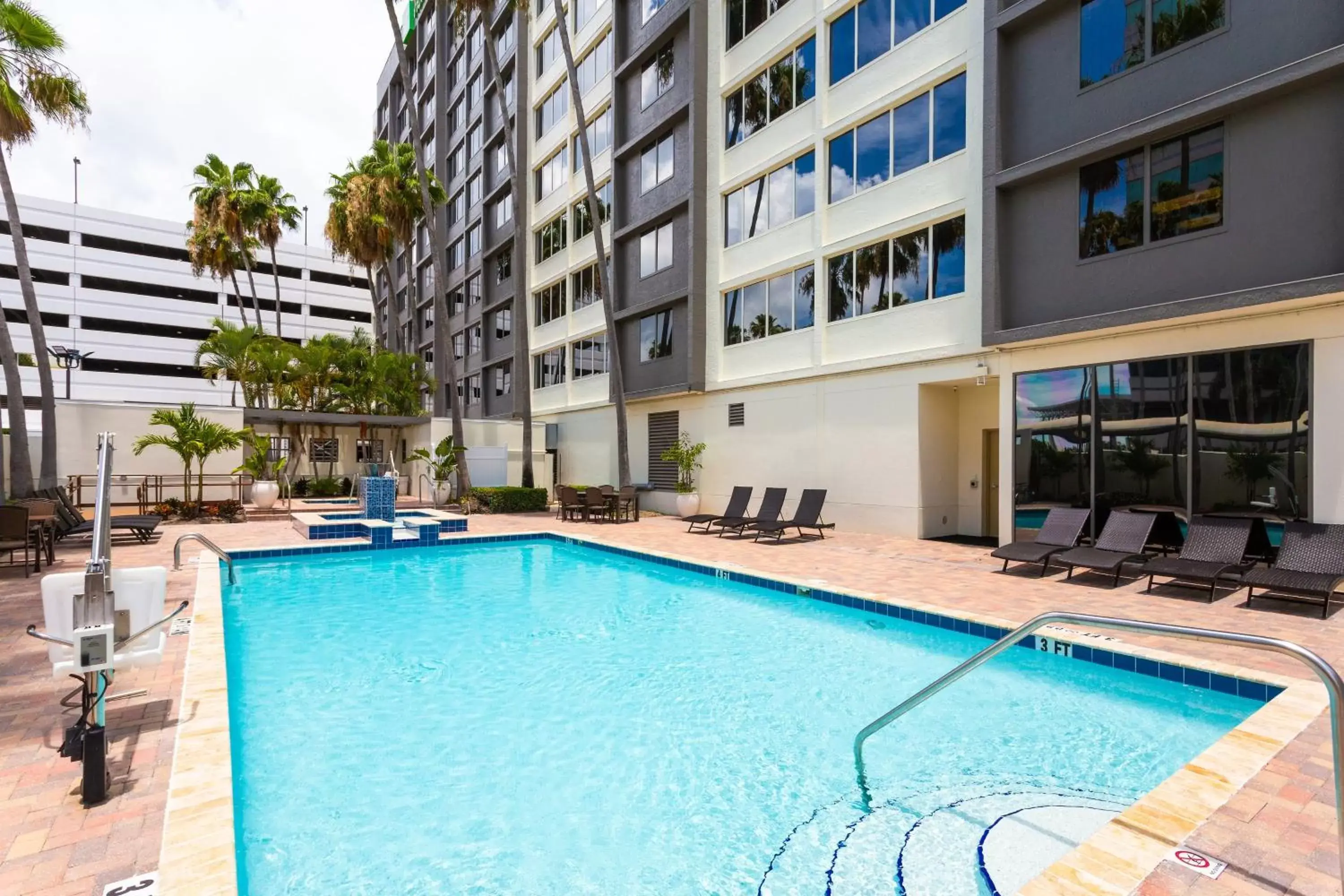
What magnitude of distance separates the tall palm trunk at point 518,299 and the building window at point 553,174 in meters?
0.97

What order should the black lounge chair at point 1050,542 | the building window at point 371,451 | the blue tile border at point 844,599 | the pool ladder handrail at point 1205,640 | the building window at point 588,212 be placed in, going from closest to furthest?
the pool ladder handrail at point 1205,640
the blue tile border at point 844,599
the black lounge chair at point 1050,542
the building window at point 588,212
the building window at point 371,451

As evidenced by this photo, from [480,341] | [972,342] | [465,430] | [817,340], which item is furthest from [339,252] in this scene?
[972,342]

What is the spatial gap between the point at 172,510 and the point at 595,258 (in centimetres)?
1474

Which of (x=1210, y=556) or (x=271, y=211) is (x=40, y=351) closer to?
(x=271, y=211)

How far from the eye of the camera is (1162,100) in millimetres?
9945

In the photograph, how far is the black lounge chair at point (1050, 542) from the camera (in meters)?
9.41

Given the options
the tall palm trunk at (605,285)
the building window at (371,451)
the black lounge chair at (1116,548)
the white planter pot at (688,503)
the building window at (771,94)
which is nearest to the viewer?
the black lounge chair at (1116,548)

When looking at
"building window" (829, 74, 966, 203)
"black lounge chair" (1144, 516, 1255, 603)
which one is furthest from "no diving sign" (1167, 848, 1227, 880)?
"building window" (829, 74, 966, 203)

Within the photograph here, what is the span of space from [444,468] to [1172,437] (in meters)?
18.6

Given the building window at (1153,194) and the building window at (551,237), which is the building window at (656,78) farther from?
the building window at (1153,194)

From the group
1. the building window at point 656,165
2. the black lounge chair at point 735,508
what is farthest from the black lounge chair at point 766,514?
the building window at point 656,165

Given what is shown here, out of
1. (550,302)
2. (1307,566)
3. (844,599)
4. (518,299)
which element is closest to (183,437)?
(518,299)

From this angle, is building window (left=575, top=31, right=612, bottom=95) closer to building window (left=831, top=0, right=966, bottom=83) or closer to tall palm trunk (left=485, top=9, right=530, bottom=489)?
tall palm trunk (left=485, top=9, right=530, bottom=489)

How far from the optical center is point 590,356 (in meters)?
24.9
